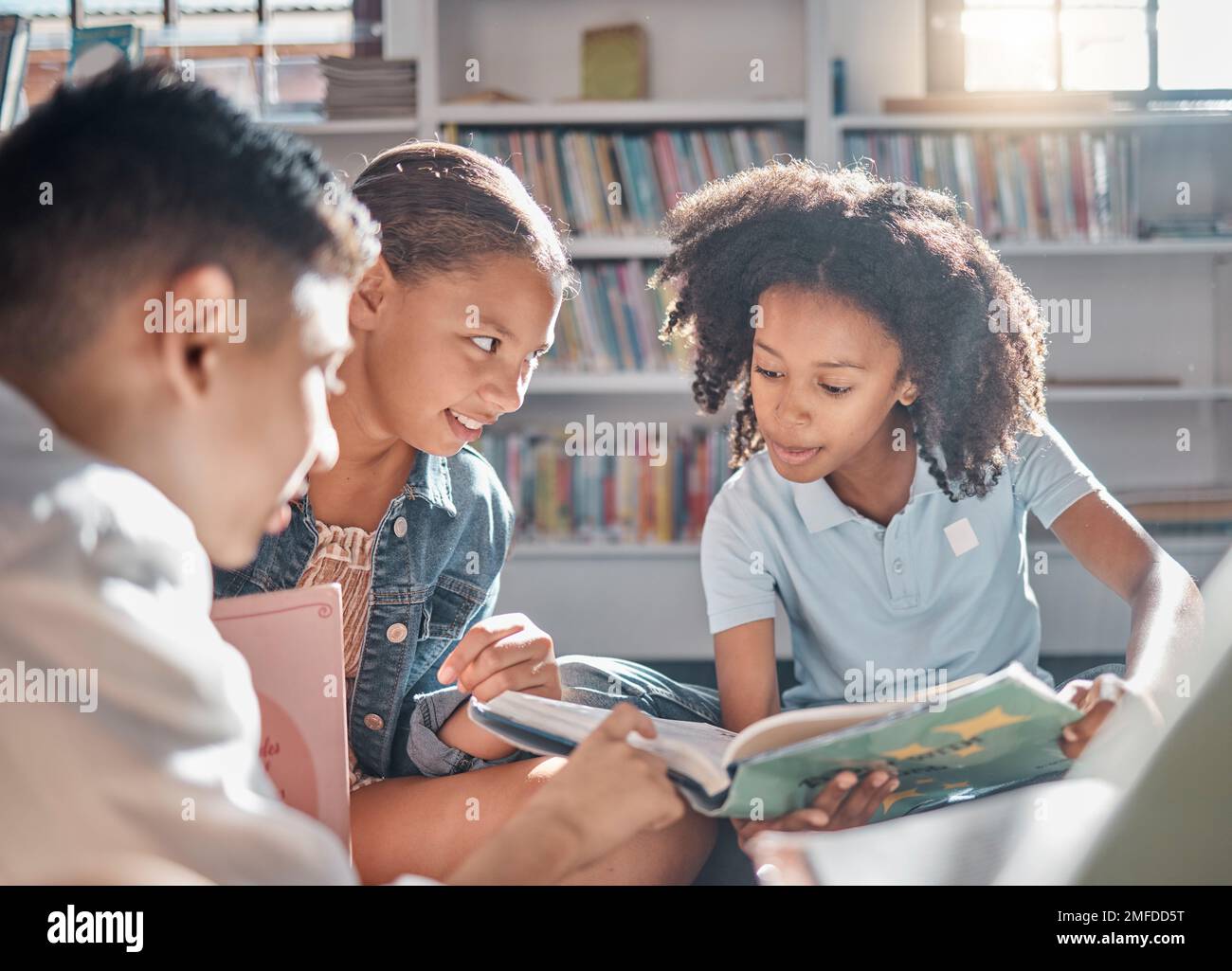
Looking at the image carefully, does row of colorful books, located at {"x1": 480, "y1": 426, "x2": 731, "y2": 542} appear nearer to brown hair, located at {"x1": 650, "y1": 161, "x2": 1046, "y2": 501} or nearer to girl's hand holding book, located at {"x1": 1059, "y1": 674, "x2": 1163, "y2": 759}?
brown hair, located at {"x1": 650, "y1": 161, "x2": 1046, "y2": 501}

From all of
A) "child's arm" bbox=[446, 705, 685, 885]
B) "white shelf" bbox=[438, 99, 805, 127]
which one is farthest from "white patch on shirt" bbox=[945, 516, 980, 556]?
"white shelf" bbox=[438, 99, 805, 127]

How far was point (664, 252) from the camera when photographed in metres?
2.80

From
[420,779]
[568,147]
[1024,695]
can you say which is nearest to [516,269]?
[420,779]

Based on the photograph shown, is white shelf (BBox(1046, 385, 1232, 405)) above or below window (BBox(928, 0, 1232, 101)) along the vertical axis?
below

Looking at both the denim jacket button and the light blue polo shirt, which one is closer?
the denim jacket button

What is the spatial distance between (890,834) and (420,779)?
1.82 ft

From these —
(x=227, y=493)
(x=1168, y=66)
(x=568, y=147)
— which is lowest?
(x=227, y=493)

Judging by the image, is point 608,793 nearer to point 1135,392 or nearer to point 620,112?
point 620,112

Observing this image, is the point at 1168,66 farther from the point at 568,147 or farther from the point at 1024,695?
the point at 1024,695

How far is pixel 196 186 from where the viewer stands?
0.63 m

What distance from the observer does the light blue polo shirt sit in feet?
4.20

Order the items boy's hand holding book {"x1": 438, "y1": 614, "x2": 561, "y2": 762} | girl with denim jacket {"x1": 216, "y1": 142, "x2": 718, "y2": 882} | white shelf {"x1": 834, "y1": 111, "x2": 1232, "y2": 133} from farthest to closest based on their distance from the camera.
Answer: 1. white shelf {"x1": 834, "y1": 111, "x2": 1232, "y2": 133}
2. girl with denim jacket {"x1": 216, "y1": 142, "x2": 718, "y2": 882}
3. boy's hand holding book {"x1": 438, "y1": 614, "x2": 561, "y2": 762}

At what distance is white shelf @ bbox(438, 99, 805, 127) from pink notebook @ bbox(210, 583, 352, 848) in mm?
2140

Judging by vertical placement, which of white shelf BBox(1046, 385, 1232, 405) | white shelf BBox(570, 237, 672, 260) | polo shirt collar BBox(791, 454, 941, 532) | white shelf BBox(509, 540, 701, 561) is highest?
white shelf BBox(570, 237, 672, 260)
